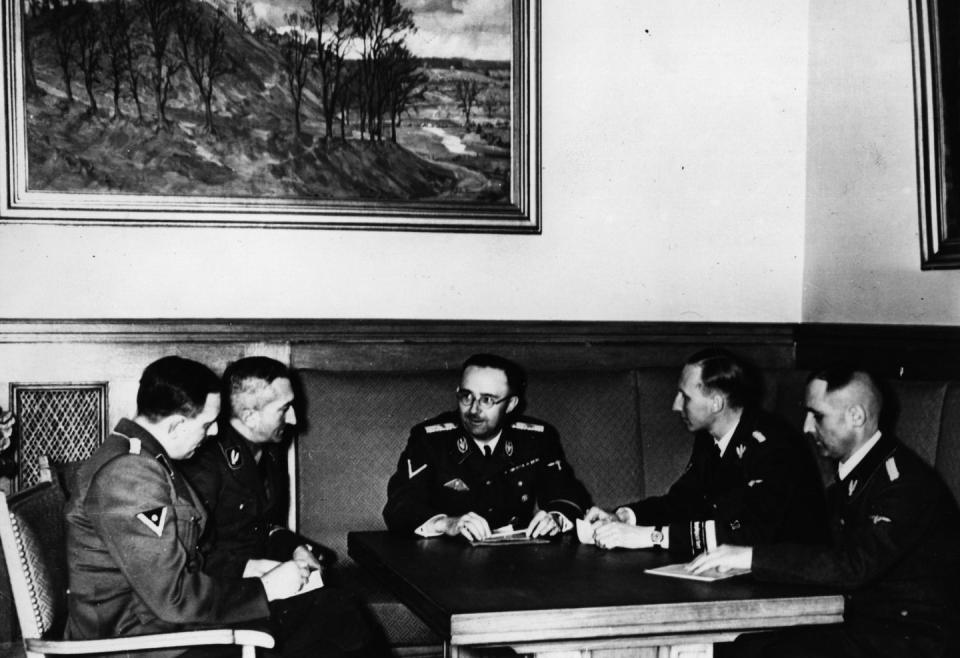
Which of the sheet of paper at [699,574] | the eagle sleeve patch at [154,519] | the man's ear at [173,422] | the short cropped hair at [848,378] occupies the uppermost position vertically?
the short cropped hair at [848,378]

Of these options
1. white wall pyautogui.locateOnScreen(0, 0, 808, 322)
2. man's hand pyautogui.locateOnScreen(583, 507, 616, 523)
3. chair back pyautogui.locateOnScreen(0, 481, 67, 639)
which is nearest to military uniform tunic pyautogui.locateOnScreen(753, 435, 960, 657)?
man's hand pyautogui.locateOnScreen(583, 507, 616, 523)

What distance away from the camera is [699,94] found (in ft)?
17.8

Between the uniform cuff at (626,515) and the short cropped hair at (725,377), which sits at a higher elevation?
the short cropped hair at (725,377)

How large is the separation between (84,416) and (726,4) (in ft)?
12.1

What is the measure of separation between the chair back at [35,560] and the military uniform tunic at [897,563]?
6.54 feet

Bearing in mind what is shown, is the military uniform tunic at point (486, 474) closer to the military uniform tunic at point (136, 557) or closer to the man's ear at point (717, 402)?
the man's ear at point (717, 402)

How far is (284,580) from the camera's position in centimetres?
316

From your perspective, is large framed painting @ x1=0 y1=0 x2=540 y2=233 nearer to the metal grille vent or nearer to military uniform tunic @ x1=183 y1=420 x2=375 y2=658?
the metal grille vent

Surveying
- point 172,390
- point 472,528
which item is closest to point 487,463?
point 472,528

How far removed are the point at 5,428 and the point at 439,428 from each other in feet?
5.77

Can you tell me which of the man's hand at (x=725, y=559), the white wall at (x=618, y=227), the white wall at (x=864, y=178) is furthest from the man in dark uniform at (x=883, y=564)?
the white wall at (x=618, y=227)

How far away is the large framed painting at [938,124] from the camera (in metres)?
4.30

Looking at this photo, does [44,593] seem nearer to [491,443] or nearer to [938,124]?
[491,443]

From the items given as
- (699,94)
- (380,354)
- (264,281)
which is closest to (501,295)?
(380,354)
